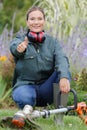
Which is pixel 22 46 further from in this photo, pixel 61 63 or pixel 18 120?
pixel 18 120

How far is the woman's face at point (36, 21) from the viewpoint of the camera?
550 centimetres

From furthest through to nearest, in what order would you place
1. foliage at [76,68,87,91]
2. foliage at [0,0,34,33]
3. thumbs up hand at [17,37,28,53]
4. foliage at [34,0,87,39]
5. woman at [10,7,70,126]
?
foliage at [0,0,34,33]
foliage at [34,0,87,39]
foliage at [76,68,87,91]
woman at [10,7,70,126]
thumbs up hand at [17,37,28,53]

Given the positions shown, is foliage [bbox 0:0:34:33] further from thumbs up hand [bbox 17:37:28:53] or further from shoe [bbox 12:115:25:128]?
shoe [bbox 12:115:25:128]

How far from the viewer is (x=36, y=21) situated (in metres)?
5.52

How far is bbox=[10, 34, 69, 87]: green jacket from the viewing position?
5.49 m

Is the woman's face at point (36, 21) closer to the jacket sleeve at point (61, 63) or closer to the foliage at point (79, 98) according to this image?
the jacket sleeve at point (61, 63)

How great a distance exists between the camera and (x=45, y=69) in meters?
5.55

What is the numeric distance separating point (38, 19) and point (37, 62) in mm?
445

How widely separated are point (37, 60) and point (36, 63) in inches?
1.6

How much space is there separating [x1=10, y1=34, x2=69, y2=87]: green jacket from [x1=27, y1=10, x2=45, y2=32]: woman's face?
16cm

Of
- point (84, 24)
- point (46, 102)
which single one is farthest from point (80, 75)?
point (46, 102)

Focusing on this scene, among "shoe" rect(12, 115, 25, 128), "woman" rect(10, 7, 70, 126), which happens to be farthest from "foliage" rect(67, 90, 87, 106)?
"shoe" rect(12, 115, 25, 128)


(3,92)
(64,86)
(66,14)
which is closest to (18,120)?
(64,86)

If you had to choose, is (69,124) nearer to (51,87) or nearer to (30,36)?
(51,87)
